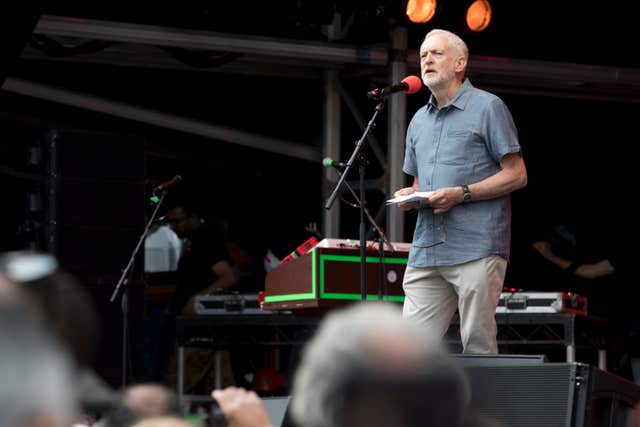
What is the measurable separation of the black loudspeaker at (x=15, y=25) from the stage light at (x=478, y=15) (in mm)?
3751

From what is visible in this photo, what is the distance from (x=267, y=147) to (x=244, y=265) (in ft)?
3.38

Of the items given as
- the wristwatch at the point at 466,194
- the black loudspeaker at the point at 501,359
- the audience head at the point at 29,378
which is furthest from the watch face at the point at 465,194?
the audience head at the point at 29,378

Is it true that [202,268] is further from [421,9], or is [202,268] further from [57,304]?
[57,304]

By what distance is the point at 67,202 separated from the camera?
27.5 ft

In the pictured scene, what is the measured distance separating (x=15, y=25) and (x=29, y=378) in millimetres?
5163

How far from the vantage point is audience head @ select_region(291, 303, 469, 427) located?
3.49ft

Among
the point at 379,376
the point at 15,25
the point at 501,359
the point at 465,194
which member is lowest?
the point at 501,359

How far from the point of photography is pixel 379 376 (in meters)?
1.06

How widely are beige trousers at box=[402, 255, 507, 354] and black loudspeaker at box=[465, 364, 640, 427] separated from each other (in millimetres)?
547

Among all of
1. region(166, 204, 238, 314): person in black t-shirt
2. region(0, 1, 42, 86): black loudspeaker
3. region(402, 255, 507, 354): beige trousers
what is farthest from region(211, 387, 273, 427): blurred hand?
region(166, 204, 238, 314): person in black t-shirt

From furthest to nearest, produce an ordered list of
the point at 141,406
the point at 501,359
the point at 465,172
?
the point at 465,172 → the point at 501,359 → the point at 141,406

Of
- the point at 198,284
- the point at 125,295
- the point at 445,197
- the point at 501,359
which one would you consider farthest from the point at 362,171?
the point at 198,284

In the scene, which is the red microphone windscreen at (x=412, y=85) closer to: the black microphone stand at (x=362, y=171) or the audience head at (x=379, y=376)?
the black microphone stand at (x=362, y=171)

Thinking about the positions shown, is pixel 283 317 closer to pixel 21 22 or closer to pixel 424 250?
pixel 21 22
